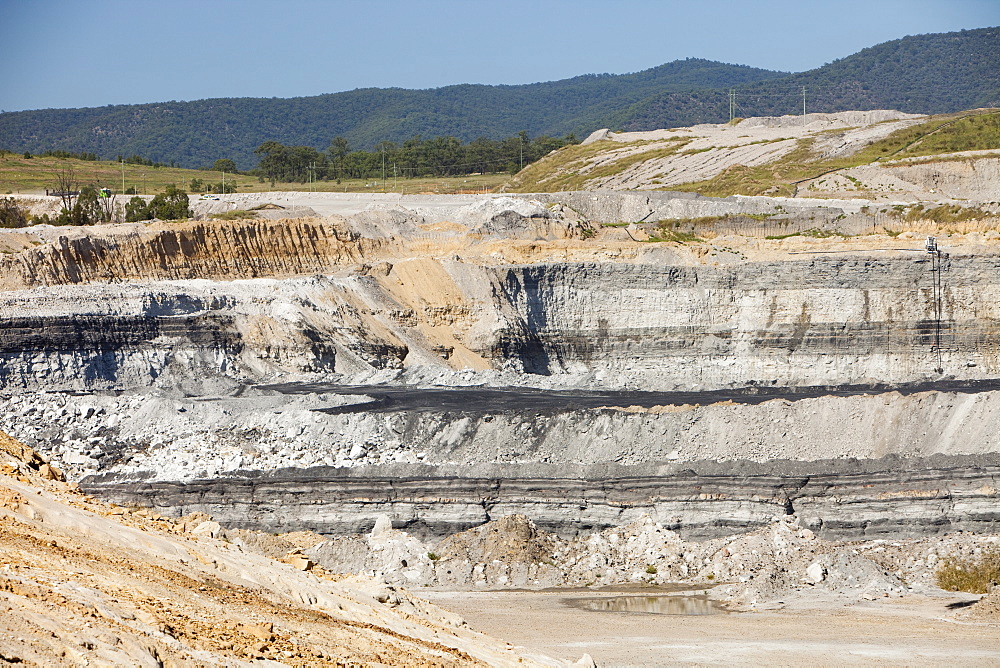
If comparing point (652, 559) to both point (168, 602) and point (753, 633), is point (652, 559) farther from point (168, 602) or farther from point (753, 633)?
point (168, 602)

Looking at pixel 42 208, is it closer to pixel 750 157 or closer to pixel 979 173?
pixel 750 157

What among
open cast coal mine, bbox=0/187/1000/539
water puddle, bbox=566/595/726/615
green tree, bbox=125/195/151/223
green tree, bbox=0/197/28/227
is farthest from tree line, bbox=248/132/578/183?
water puddle, bbox=566/595/726/615

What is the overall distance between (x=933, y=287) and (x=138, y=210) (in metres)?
36.8

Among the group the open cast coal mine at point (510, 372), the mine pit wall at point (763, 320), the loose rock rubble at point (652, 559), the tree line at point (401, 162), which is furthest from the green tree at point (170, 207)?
the tree line at point (401, 162)

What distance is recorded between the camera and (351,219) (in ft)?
133

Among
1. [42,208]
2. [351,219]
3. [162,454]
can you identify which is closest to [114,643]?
[162,454]

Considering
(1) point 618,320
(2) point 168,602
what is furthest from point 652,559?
(1) point 618,320

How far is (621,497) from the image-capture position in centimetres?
2214

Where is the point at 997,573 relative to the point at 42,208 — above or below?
below

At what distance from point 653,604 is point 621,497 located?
2.78 metres

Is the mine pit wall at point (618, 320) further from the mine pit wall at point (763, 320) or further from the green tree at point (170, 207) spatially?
the green tree at point (170, 207)

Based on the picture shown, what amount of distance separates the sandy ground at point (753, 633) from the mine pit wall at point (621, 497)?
256 cm

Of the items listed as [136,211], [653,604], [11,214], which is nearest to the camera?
[653,604]

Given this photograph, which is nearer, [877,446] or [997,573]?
[997,573]
